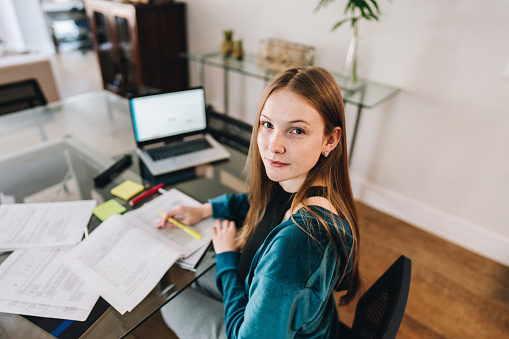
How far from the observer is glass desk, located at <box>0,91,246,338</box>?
811 mm

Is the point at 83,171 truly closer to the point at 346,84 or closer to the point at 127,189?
Answer: the point at 127,189

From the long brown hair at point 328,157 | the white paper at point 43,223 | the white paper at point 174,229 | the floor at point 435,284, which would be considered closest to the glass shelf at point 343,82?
the floor at point 435,284

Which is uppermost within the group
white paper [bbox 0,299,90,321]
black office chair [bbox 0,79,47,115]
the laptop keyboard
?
black office chair [bbox 0,79,47,115]

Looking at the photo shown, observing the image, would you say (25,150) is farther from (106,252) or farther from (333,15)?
(333,15)

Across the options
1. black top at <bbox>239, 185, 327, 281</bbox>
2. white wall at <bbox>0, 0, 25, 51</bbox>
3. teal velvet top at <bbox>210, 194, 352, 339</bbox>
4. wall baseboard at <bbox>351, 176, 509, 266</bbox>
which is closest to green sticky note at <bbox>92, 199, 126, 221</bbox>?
black top at <bbox>239, 185, 327, 281</bbox>

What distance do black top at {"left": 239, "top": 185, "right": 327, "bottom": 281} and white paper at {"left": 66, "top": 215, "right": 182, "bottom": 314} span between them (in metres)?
0.21

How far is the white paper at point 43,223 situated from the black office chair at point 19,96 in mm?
1069

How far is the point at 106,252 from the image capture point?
38.4 inches

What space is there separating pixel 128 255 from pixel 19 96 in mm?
1615

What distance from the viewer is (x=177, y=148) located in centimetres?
152

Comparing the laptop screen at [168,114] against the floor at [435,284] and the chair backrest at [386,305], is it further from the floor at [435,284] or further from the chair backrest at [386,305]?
the chair backrest at [386,305]

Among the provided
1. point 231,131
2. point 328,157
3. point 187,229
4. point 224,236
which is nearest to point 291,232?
point 328,157

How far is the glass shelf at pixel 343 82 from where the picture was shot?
188 cm

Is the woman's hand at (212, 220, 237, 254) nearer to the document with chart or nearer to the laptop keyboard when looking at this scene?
the document with chart
